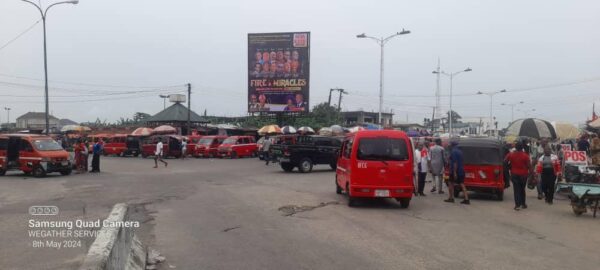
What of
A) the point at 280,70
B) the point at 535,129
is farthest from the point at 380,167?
the point at 280,70

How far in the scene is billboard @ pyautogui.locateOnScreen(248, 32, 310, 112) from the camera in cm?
5022

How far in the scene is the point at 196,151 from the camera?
43875 mm

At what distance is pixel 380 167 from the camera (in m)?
13.7

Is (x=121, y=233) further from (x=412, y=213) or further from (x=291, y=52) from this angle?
(x=291, y=52)

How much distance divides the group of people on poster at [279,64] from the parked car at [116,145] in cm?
1305

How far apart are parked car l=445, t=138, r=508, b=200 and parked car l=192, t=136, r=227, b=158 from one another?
28.7m

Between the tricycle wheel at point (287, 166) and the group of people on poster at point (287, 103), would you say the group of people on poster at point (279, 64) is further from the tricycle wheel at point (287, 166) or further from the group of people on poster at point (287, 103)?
the tricycle wheel at point (287, 166)

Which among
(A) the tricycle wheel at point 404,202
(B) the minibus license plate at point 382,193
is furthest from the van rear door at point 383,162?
(A) the tricycle wheel at point 404,202

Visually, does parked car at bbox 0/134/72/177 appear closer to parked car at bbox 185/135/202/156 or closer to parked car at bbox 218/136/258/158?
parked car at bbox 218/136/258/158

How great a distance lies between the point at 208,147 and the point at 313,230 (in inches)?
1330

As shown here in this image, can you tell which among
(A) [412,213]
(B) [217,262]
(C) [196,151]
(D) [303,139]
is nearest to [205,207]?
(A) [412,213]

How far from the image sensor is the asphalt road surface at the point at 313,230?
7.79 meters

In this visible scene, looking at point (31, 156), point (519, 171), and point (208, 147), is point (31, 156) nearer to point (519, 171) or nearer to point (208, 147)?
point (519, 171)

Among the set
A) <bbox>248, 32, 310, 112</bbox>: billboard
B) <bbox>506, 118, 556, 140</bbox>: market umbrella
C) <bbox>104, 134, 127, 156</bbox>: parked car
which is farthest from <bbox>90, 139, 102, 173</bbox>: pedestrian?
<bbox>248, 32, 310, 112</bbox>: billboard
